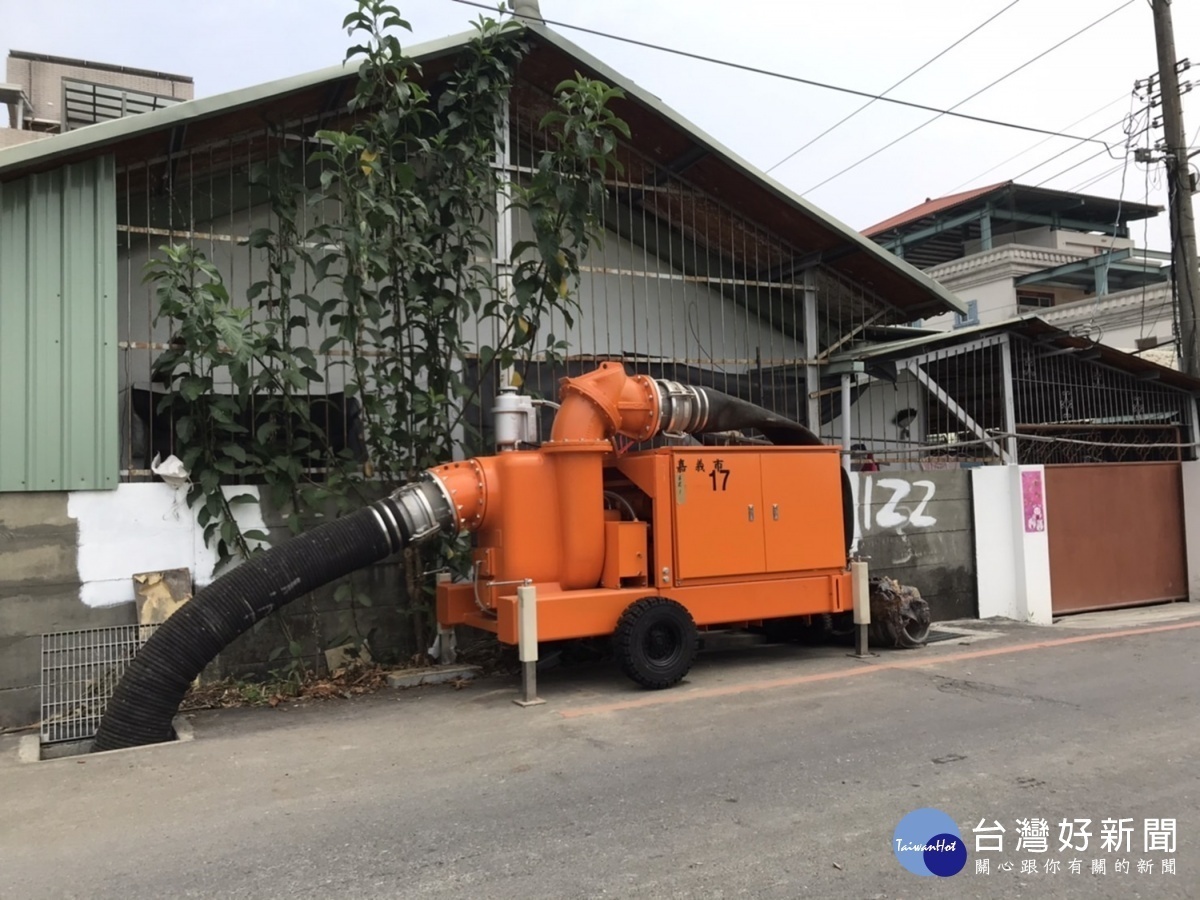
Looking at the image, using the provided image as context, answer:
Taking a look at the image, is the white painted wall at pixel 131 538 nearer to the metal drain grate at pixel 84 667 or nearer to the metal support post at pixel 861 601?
the metal drain grate at pixel 84 667

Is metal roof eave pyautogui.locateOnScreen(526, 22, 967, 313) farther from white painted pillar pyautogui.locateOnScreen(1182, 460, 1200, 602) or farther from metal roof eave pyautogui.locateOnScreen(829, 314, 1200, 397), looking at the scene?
white painted pillar pyautogui.locateOnScreen(1182, 460, 1200, 602)

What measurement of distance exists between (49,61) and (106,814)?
44.8ft

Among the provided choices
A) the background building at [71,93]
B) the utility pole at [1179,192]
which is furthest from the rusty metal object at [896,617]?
the background building at [71,93]

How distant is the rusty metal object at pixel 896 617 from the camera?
346 inches

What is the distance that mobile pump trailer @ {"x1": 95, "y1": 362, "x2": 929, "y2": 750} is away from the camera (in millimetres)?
6578

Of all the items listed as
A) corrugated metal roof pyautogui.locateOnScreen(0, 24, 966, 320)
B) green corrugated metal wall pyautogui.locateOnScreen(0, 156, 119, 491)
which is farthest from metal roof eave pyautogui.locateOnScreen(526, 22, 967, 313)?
green corrugated metal wall pyautogui.locateOnScreen(0, 156, 119, 491)

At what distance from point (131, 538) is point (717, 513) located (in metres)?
A: 4.69

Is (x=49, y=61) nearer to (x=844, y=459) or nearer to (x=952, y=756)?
(x=844, y=459)

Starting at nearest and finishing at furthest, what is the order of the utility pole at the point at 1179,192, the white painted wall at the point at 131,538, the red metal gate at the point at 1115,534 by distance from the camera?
1. the white painted wall at the point at 131,538
2. the red metal gate at the point at 1115,534
3. the utility pole at the point at 1179,192

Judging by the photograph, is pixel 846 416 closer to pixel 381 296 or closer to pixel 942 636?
pixel 942 636

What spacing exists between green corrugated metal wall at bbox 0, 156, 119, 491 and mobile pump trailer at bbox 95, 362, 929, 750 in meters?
1.78

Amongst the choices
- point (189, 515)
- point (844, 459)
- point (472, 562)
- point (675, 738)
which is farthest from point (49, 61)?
point (675, 738)

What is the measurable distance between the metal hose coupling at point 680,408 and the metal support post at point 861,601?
6.59 feet

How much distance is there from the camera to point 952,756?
533 cm
